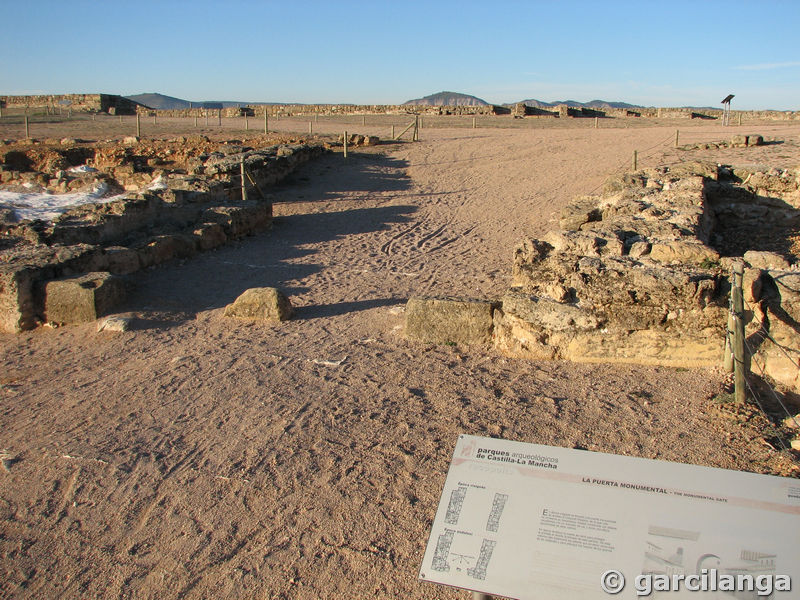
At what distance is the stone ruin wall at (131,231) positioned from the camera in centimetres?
731

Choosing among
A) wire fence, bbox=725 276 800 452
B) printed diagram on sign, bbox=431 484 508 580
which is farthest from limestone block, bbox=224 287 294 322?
printed diagram on sign, bbox=431 484 508 580

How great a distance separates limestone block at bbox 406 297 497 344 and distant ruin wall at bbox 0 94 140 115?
40.2m

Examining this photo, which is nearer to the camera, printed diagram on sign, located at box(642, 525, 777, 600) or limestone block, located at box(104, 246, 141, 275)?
printed diagram on sign, located at box(642, 525, 777, 600)

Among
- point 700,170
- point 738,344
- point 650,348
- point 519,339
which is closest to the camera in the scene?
point 738,344

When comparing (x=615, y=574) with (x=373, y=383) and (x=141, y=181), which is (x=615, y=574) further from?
(x=141, y=181)

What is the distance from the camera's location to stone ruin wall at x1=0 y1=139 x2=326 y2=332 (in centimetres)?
731

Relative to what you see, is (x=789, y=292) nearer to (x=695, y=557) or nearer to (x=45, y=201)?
(x=695, y=557)

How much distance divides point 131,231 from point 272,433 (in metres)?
7.37

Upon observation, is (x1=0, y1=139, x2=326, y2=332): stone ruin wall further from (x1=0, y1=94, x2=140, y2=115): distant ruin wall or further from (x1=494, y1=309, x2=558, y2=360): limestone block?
(x1=0, y1=94, x2=140, y2=115): distant ruin wall

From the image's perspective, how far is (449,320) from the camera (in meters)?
6.11

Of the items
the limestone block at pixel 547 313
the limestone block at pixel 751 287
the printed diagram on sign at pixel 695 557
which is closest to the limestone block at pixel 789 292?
the limestone block at pixel 751 287

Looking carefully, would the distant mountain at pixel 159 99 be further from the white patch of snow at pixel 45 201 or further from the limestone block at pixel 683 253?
the limestone block at pixel 683 253

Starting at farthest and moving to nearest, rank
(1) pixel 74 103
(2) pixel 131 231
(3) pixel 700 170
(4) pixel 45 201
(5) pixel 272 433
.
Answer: (1) pixel 74 103, (4) pixel 45 201, (3) pixel 700 170, (2) pixel 131 231, (5) pixel 272 433

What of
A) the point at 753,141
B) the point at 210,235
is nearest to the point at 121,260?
the point at 210,235
